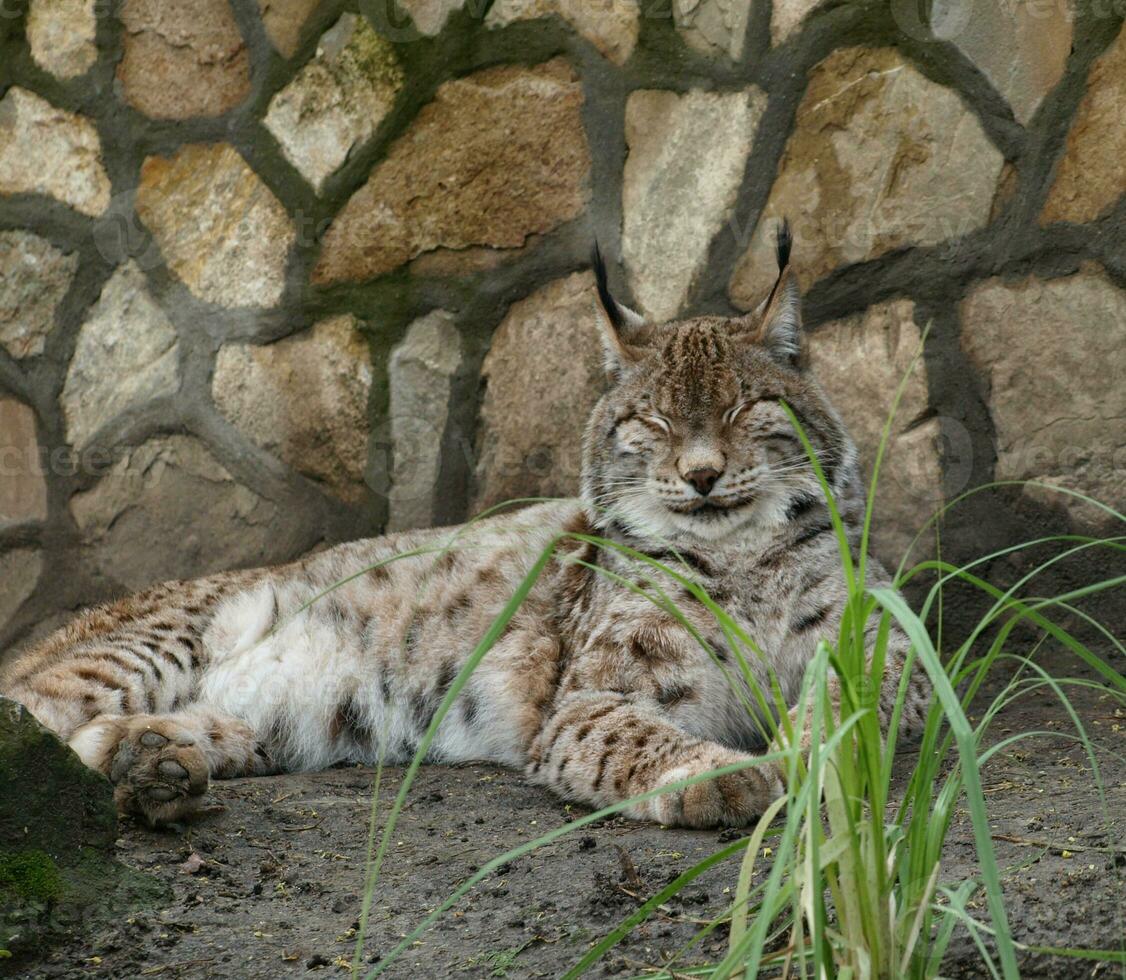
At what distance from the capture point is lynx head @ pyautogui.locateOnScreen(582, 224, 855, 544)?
3.64 metres

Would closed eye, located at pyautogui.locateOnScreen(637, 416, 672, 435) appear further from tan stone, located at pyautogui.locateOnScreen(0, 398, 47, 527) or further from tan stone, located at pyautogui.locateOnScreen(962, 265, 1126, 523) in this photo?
tan stone, located at pyautogui.locateOnScreen(0, 398, 47, 527)

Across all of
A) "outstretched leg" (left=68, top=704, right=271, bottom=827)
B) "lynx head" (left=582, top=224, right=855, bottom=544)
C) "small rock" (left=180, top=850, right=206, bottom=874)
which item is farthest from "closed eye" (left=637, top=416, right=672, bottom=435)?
"small rock" (left=180, top=850, right=206, bottom=874)

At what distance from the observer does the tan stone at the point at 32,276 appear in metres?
4.78

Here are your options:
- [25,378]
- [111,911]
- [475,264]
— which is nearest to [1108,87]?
[475,264]

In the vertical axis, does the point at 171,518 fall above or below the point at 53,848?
above

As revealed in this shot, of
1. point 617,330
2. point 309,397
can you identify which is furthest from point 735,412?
point 309,397

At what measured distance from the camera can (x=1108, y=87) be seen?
3744mm

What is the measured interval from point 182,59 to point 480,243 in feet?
3.97

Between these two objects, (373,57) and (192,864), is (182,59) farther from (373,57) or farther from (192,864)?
(192,864)

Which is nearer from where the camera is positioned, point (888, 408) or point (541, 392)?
point (888, 408)

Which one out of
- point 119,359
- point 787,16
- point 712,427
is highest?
point 787,16

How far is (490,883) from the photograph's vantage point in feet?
8.45

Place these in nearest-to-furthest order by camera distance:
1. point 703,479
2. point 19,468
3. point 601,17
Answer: point 703,479, point 601,17, point 19,468

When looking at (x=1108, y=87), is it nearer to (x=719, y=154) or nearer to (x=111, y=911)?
(x=719, y=154)
